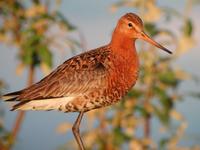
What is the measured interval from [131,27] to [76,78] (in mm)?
753

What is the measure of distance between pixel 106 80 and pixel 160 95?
2026 mm

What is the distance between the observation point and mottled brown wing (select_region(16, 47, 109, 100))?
762 centimetres

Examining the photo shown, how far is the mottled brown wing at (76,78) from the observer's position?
300 inches

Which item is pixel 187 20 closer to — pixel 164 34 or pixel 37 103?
pixel 164 34

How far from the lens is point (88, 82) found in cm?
770

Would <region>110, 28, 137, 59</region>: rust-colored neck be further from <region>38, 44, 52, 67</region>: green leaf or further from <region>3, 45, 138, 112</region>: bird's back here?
<region>38, 44, 52, 67</region>: green leaf

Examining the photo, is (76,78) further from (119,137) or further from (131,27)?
(119,137)

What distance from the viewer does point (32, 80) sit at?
9734mm

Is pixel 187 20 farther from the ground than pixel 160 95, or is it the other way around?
pixel 187 20

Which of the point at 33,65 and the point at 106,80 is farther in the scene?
the point at 33,65

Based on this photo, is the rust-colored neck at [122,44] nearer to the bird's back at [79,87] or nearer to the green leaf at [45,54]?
the bird's back at [79,87]

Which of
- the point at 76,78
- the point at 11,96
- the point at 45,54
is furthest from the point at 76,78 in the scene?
the point at 45,54

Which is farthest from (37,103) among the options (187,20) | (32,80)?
(187,20)

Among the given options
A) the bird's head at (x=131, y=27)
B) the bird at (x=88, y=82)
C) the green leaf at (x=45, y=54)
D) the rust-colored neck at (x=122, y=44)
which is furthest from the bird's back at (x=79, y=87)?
the green leaf at (x=45, y=54)
